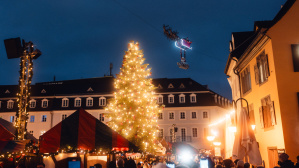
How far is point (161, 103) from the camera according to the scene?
61.6 metres

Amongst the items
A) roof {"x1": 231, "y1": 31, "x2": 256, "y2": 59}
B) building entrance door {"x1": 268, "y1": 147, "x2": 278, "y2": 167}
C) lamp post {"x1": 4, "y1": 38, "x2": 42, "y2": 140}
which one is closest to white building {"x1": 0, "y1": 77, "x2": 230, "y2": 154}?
roof {"x1": 231, "y1": 31, "x2": 256, "y2": 59}

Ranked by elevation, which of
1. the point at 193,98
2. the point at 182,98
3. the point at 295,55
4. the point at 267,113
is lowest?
the point at 267,113

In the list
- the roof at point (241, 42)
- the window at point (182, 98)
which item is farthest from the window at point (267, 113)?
the window at point (182, 98)

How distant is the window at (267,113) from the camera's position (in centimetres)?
1526

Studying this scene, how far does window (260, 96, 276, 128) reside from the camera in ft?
50.1

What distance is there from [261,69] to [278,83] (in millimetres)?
2658

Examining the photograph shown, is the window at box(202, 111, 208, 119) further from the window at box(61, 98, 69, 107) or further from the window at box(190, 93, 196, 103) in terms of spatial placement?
the window at box(61, 98, 69, 107)

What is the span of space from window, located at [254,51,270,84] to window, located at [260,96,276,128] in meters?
1.17

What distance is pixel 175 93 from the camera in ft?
202

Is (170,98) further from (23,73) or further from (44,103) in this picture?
(23,73)

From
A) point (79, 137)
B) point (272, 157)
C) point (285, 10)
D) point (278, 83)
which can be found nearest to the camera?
point (79, 137)

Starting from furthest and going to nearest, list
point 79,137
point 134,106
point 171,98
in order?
point 171,98 < point 134,106 < point 79,137

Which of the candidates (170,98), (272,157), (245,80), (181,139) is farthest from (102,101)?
(272,157)

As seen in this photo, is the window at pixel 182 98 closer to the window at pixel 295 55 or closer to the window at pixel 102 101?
the window at pixel 102 101
